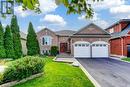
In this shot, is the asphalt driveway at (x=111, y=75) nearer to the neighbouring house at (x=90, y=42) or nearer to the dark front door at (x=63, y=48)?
the neighbouring house at (x=90, y=42)

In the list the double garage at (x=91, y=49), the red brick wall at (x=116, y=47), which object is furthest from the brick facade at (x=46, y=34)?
the red brick wall at (x=116, y=47)

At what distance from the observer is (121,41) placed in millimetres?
40219

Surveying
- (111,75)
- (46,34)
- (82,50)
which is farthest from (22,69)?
(46,34)

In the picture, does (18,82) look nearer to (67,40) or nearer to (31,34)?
(31,34)

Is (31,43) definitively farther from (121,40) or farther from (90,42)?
(121,40)

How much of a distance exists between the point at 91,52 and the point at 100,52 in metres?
1.39

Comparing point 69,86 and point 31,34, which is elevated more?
point 31,34

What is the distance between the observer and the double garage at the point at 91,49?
41.5m

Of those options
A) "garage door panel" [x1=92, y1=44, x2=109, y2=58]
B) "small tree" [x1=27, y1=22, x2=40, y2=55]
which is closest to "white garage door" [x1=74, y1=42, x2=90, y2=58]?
"garage door panel" [x1=92, y1=44, x2=109, y2=58]

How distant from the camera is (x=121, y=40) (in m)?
40.2

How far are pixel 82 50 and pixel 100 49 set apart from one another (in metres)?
2.79

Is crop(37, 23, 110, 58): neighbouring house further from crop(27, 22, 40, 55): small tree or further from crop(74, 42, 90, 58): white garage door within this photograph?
crop(27, 22, 40, 55): small tree

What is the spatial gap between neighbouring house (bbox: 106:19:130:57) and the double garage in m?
2.12

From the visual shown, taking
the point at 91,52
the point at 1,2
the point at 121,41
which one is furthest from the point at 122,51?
the point at 1,2
